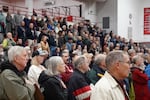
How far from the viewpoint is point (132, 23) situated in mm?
21062

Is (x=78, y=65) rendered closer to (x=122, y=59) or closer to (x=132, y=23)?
(x=122, y=59)

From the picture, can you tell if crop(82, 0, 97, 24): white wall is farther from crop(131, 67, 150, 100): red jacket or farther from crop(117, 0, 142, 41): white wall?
crop(131, 67, 150, 100): red jacket

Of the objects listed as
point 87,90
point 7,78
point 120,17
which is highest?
point 120,17

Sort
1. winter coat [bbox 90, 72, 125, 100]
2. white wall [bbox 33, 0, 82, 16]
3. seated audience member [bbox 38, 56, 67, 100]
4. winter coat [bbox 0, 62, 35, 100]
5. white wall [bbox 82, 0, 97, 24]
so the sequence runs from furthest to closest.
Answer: white wall [bbox 33, 0, 82, 16] < white wall [bbox 82, 0, 97, 24] < seated audience member [bbox 38, 56, 67, 100] < winter coat [bbox 0, 62, 35, 100] < winter coat [bbox 90, 72, 125, 100]

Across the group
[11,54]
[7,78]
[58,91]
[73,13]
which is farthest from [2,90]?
[73,13]

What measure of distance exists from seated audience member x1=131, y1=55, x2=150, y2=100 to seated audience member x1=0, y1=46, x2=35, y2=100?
2157 millimetres

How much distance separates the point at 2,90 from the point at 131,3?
19000 mm

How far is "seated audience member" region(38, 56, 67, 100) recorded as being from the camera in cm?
362

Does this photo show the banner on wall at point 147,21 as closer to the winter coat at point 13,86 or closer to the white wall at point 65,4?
the white wall at point 65,4

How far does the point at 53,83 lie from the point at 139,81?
1.83m

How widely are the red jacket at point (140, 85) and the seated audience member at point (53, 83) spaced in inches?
61.5

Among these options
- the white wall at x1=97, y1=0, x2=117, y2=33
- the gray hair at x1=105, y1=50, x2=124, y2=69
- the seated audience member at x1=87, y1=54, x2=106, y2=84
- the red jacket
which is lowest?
the red jacket

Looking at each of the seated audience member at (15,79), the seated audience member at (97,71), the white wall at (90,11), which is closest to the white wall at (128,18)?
the white wall at (90,11)

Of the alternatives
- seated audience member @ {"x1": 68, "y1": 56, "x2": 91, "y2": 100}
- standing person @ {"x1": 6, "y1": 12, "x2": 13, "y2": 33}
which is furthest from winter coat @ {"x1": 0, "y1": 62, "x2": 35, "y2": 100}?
standing person @ {"x1": 6, "y1": 12, "x2": 13, "y2": 33}
